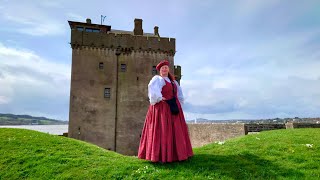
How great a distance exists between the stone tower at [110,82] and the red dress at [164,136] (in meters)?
23.3

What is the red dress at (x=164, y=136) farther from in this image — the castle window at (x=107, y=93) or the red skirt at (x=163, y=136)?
the castle window at (x=107, y=93)

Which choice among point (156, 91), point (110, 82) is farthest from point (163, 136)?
point (110, 82)

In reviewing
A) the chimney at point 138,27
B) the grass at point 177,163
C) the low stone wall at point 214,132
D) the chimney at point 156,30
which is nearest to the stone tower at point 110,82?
the chimney at point 138,27

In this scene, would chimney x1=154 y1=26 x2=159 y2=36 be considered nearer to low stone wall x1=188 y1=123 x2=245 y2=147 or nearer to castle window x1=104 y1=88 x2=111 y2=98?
castle window x1=104 y1=88 x2=111 y2=98

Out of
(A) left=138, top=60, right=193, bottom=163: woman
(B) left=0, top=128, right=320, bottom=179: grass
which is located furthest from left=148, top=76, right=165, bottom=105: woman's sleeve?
(B) left=0, top=128, right=320, bottom=179: grass

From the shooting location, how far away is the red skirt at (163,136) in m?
9.43

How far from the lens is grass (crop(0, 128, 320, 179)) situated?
9.16 m

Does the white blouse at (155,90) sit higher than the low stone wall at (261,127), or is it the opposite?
the white blouse at (155,90)

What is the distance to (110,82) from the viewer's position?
33781 millimetres

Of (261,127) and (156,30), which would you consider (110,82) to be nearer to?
(156,30)

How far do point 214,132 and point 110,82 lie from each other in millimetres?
15001

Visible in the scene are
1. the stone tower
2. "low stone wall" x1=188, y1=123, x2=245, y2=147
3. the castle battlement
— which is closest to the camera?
"low stone wall" x1=188, y1=123, x2=245, y2=147

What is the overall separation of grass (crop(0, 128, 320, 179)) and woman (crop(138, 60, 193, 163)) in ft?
1.15

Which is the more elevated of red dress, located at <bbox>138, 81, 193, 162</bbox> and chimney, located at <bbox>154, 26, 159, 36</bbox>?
chimney, located at <bbox>154, 26, 159, 36</bbox>
